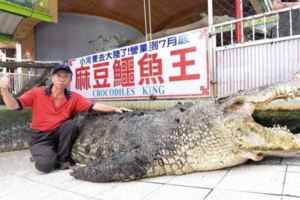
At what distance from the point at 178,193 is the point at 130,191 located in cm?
44

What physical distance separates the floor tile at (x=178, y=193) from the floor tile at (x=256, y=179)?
197 millimetres

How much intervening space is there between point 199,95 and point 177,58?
704mm

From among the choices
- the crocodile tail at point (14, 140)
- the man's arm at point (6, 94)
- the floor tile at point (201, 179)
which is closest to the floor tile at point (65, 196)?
the floor tile at point (201, 179)

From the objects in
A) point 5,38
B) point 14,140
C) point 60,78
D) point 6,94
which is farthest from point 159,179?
point 5,38

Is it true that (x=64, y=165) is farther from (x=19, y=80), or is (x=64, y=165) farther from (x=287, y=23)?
(x=19, y=80)

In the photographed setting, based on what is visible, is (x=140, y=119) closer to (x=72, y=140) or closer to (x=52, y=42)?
(x=72, y=140)

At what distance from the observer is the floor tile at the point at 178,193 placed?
2.25 m

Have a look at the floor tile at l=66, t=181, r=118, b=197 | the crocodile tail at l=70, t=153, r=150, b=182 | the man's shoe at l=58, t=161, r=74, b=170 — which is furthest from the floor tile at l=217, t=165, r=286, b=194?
the man's shoe at l=58, t=161, r=74, b=170

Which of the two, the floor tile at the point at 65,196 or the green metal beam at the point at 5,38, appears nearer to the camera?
the floor tile at the point at 65,196

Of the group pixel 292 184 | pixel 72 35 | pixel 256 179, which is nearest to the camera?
pixel 292 184

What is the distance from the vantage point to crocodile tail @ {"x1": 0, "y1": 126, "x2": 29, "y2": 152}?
5.01m

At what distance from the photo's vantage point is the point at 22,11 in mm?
8742

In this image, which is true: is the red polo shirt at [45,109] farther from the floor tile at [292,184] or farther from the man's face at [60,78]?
the floor tile at [292,184]

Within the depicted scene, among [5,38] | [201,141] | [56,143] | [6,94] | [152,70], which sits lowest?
[56,143]
